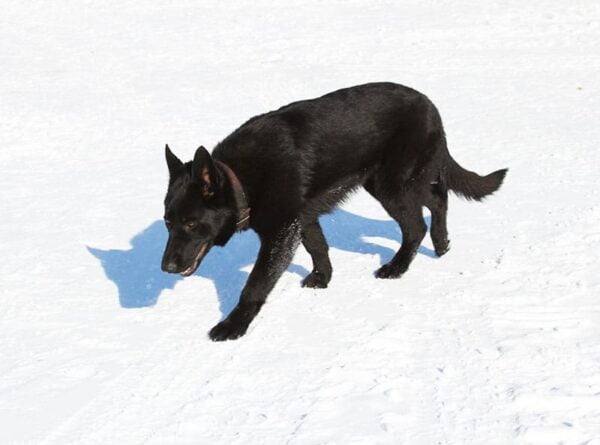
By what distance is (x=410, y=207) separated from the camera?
16.7 feet

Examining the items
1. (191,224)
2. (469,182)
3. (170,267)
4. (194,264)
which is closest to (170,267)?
(170,267)

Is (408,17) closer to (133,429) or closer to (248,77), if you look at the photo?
(248,77)

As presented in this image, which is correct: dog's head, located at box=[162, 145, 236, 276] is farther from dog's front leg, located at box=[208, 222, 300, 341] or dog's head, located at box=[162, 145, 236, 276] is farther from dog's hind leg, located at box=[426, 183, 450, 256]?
dog's hind leg, located at box=[426, 183, 450, 256]

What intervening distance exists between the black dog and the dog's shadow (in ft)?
1.14

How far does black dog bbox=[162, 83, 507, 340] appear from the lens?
4328 millimetres

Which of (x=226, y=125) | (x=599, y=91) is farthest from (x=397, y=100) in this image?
(x=599, y=91)

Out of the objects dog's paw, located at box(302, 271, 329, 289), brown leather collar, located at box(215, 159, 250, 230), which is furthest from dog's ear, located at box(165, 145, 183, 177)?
dog's paw, located at box(302, 271, 329, 289)

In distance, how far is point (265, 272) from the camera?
449 centimetres

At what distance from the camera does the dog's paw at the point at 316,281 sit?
4953 millimetres

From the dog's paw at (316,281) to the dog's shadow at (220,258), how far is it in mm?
252

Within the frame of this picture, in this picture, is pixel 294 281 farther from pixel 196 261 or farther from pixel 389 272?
pixel 196 261

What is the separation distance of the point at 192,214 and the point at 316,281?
103 cm

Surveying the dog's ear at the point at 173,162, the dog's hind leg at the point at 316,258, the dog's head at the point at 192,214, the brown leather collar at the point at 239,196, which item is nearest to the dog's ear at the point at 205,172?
the dog's head at the point at 192,214

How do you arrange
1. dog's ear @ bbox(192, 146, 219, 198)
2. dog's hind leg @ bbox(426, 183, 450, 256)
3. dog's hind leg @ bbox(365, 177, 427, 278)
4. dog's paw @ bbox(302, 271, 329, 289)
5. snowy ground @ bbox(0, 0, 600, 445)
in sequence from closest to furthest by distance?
snowy ground @ bbox(0, 0, 600, 445) < dog's ear @ bbox(192, 146, 219, 198) < dog's paw @ bbox(302, 271, 329, 289) < dog's hind leg @ bbox(365, 177, 427, 278) < dog's hind leg @ bbox(426, 183, 450, 256)
